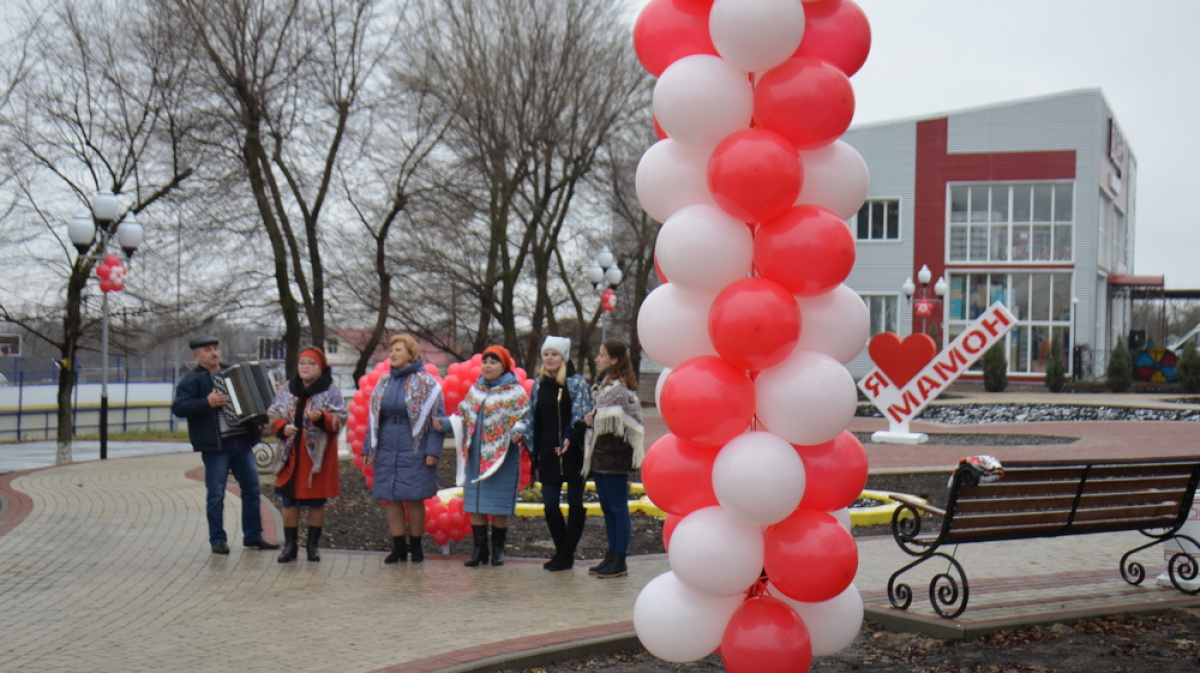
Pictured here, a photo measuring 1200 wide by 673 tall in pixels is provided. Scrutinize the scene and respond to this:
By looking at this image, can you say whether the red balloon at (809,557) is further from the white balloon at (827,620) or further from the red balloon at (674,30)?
the red balloon at (674,30)

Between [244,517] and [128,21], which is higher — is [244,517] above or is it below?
below

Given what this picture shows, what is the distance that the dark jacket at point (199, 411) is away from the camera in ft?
30.6

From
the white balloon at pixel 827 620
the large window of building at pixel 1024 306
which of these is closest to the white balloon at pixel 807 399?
the white balloon at pixel 827 620

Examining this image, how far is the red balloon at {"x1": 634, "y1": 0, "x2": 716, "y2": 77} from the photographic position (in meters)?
5.05

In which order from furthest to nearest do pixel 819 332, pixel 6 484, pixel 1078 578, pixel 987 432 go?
pixel 987 432
pixel 6 484
pixel 1078 578
pixel 819 332

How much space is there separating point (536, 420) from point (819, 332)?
428 cm

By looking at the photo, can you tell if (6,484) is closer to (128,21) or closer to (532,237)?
(128,21)

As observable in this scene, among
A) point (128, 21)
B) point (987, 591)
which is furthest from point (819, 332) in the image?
point (128, 21)

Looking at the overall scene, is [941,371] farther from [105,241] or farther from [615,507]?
[105,241]

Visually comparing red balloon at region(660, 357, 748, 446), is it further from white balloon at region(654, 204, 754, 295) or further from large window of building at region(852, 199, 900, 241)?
large window of building at region(852, 199, 900, 241)

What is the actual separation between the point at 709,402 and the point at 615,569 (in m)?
4.04

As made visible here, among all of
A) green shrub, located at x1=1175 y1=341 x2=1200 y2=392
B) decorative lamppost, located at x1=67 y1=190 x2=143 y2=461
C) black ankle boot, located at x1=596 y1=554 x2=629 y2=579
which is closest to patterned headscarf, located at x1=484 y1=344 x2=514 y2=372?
black ankle boot, located at x1=596 y1=554 x2=629 y2=579

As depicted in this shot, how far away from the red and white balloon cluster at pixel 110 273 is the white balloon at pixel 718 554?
679 inches

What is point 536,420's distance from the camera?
29.1 ft
